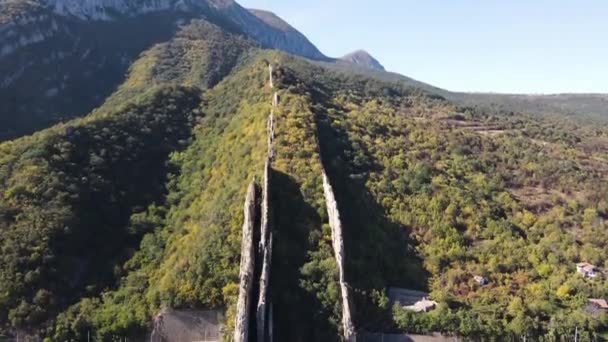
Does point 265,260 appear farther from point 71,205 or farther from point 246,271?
point 71,205

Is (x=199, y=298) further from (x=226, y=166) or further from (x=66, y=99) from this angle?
(x=66, y=99)

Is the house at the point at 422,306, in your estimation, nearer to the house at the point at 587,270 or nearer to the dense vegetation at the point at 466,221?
the dense vegetation at the point at 466,221

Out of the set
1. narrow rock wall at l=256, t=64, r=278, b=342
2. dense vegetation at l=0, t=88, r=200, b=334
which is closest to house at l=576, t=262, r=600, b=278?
narrow rock wall at l=256, t=64, r=278, b=342

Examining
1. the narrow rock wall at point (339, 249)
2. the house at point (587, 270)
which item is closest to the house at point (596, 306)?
the house at point (587, 270)

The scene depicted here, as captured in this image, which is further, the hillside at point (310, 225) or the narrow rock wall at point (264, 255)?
the hillside at point (310, 225)

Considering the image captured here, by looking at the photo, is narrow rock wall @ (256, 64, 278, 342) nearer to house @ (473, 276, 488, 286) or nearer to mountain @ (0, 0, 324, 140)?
house @ (473, 276, 488, 286)

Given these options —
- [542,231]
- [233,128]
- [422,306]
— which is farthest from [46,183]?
[542,231]

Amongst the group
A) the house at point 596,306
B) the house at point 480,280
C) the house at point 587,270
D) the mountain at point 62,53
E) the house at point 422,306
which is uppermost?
the mountain at point 62,53
